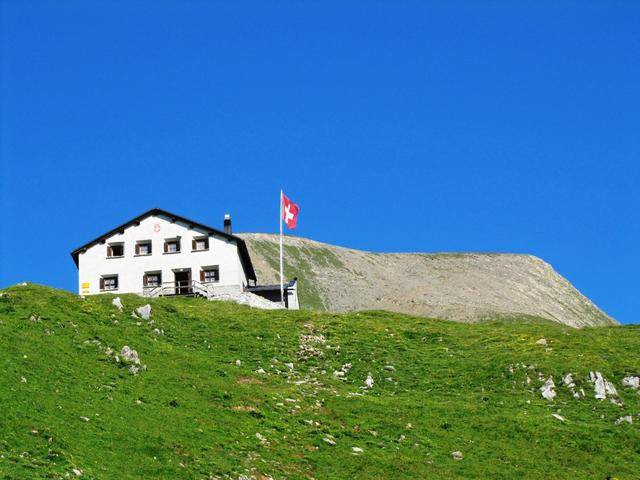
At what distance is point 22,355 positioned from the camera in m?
49.5

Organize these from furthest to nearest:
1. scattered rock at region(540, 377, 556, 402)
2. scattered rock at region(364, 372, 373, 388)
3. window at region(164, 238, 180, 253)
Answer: window at region(164, 238, 180, 253), scattered rock at region(364, 372, 373, 388), scattered rock at region(540, 377, 556, 402)

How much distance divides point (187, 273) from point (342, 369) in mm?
38097

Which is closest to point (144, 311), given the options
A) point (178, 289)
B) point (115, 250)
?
point (178, 289)

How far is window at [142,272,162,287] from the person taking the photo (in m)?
98.5

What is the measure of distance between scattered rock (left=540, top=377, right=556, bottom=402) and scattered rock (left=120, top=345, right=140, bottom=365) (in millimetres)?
22247

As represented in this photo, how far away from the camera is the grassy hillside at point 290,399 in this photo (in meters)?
42.2

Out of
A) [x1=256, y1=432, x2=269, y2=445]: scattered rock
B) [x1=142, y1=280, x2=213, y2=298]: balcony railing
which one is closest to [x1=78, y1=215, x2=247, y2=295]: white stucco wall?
[x1=142, y1=280, x2=213, y2=298]: balcony railing

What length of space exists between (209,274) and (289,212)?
10.1 m

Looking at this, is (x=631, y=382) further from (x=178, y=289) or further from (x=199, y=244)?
(x=199, y=244)

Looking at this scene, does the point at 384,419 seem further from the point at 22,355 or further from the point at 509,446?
the point at 22,355

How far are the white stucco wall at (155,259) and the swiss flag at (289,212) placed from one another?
646 cm

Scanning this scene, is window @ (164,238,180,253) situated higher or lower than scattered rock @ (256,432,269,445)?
higher

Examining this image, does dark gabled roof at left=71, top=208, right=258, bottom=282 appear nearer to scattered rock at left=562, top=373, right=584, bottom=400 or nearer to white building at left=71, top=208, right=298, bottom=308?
white building at left=71, top=208, right=298, bottom=308

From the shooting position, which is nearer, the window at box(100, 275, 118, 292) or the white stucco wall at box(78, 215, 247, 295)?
the white stucco wall at box(78, 215, 247, 295)
